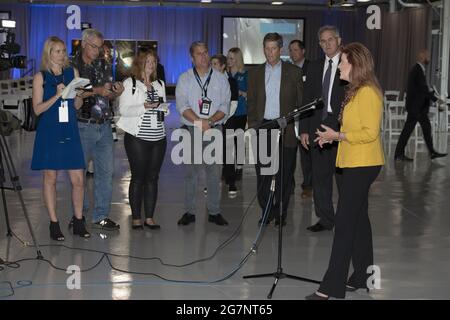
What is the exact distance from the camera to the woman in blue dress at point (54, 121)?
5105 millimetres

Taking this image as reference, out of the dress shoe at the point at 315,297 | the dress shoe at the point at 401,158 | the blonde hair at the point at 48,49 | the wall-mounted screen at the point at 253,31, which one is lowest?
the dress shoe at the point at 315,297

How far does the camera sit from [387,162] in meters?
10.7

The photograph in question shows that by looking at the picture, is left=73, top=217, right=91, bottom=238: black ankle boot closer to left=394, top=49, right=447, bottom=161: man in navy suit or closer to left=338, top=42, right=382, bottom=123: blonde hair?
left=338, top=42, right=382, bottom=123: blonde hair

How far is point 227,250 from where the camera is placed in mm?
5301

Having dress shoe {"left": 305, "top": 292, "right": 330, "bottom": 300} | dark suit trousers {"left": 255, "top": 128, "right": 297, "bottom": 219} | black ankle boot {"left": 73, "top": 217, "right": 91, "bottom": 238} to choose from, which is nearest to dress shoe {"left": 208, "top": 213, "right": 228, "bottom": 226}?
dark suit trousers {"left": 255, "top": 128, "right": 297, "bottom": 219}

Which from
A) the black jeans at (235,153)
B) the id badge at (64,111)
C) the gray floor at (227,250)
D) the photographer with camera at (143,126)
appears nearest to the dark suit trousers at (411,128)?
the gray floor at (227,250)

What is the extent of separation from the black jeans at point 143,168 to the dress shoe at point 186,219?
314 millimetres

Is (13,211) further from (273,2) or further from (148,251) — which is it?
(273,2)

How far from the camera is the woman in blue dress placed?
511cm

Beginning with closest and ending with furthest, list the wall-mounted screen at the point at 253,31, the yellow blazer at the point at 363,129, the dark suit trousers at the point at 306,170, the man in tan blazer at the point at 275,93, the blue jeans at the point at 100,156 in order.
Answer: the yellow blazer at the point at 363,129
the blue jeans at the point at 100,156
the man in tan blazer at the point at 275,93
the dark suit trousers at the point at 306,170
the wall-mounted screen at the point at 253,31

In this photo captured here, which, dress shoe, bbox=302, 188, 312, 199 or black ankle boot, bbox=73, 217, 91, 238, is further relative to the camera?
dress shoe, bbox=302, 188, 312, 199

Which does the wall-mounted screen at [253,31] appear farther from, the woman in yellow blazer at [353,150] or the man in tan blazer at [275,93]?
the woman in yellow blazer at [353,150]

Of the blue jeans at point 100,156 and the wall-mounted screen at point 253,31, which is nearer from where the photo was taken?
the blue jeans at point 100,156

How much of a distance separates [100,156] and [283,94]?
1679 millimetres
